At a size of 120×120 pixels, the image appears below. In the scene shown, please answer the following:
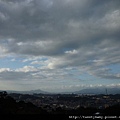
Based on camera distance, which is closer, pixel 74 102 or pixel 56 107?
pixel 56 107

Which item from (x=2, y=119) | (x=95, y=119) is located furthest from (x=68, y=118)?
(x=2, y=119)

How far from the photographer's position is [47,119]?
67.9 feet

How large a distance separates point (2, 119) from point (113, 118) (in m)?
8.87

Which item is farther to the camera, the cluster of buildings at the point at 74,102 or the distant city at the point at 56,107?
the cluster of buildings at the point at 74,102

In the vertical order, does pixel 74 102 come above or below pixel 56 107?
above

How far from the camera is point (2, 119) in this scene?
65.4ft

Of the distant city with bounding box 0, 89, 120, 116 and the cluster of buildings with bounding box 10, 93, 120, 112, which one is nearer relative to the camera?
the distant city with bounding box 0, 89, 120, 116

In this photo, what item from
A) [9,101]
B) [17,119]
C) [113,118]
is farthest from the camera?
[9,101]

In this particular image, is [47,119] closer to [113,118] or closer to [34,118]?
[34,118]

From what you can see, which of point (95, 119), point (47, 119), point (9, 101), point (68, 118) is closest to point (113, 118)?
point (95, 119)

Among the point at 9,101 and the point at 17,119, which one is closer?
the point at 17,119

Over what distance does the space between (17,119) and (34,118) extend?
1435 millimetres

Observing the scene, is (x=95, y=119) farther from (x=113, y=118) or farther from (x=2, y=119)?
(x=2, y=119)

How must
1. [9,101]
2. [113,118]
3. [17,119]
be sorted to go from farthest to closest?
[9,101], [17,119], [113,118]
